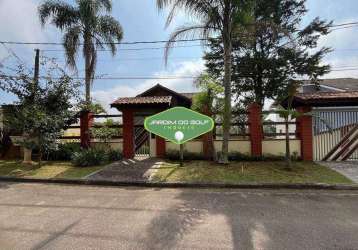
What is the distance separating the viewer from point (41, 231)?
5.08 metres

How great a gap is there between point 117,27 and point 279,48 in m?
10.4

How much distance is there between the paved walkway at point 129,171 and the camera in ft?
31.4

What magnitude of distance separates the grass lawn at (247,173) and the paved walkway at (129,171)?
370 mm

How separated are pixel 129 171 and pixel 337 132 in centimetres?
816

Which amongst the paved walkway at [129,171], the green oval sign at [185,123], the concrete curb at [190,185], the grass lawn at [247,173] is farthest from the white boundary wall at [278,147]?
the paved walkway at [129,171]

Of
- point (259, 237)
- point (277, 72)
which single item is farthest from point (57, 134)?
point (277, 72)

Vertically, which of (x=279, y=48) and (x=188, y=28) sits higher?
(x=279, y=48)

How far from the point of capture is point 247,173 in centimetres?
984

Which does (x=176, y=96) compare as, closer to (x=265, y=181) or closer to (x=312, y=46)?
(x=312, y=46)

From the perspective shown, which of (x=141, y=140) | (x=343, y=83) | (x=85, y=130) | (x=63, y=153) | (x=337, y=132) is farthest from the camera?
(x=343, y=83)

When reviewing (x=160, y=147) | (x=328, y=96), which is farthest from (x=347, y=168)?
(x=160, y=147)

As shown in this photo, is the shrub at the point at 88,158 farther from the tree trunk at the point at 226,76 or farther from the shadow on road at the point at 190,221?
the shadow on road at the point at 190,221

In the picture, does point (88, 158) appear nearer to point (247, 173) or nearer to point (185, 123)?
point (185, 123)

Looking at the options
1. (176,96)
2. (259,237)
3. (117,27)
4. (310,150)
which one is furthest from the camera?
(176,96)
